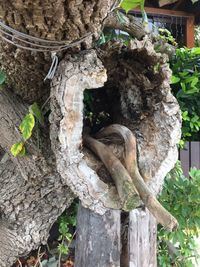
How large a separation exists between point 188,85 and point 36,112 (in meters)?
1.29

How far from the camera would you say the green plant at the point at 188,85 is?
2.17m

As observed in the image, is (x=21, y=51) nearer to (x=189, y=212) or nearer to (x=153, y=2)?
(x=189, y=212)

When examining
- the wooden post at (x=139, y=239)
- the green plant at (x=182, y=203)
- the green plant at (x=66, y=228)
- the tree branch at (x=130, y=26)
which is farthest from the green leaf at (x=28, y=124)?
the green plant at (x=182, y=203)

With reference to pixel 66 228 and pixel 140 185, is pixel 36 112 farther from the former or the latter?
pixel 66 228

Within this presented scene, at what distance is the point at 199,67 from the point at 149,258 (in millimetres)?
1493

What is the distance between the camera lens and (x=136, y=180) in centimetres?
108

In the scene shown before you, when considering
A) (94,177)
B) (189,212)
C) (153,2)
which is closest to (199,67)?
(189,212)

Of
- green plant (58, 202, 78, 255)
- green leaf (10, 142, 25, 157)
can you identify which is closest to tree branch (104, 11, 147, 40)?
green leaf (10, 142, 25, 157)

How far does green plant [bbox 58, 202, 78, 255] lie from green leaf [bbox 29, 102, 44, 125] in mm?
751

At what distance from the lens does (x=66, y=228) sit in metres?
1.80

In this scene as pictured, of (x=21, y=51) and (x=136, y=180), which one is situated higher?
(x=21, y=51)

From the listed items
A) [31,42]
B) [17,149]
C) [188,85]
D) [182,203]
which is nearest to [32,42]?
[31,42]

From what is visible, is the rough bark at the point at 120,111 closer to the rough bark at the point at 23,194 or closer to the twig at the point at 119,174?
the twig at the point at 119,174

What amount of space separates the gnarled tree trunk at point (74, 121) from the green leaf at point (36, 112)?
98mm
